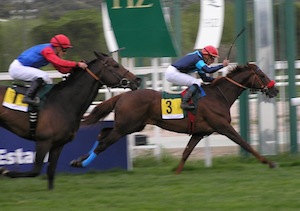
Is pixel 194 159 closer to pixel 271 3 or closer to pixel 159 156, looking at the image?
pixel 159 156

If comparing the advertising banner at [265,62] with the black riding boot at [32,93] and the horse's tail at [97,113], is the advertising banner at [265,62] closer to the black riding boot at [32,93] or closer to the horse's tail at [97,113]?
the horse's tail at [97,113]

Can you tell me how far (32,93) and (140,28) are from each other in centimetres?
295

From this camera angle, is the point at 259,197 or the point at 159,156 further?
the point at 159,156

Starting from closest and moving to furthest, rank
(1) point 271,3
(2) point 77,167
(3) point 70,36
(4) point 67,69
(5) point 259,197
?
(5) point 259,197, (4) point 67,69, (2) point 77,167, (1) point 271,3, (3) point 70,36

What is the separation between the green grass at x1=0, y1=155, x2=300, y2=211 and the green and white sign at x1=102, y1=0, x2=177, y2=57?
1.77 meters

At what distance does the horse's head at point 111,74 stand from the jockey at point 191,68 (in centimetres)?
128

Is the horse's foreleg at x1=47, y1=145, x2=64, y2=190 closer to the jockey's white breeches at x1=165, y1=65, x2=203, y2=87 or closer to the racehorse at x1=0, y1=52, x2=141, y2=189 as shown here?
the racehorse at x1=0, y1=52, x2=141, y2=189

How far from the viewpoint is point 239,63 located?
1148cm

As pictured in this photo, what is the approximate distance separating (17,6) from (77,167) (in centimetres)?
321

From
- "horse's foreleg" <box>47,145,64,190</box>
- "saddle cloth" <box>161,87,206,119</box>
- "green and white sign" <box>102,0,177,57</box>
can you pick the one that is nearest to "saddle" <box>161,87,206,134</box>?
"saddle cloth" <box>161,87,206,119</box>

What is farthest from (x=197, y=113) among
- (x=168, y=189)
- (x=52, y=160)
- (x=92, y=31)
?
(x=92, y=31)

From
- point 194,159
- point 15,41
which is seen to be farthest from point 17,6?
point 194,159

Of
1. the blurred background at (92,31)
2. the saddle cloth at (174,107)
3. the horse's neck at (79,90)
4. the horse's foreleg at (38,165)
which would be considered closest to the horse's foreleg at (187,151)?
the saddle cloth at (174,107)

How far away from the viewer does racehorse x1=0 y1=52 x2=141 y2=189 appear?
27.8ft
